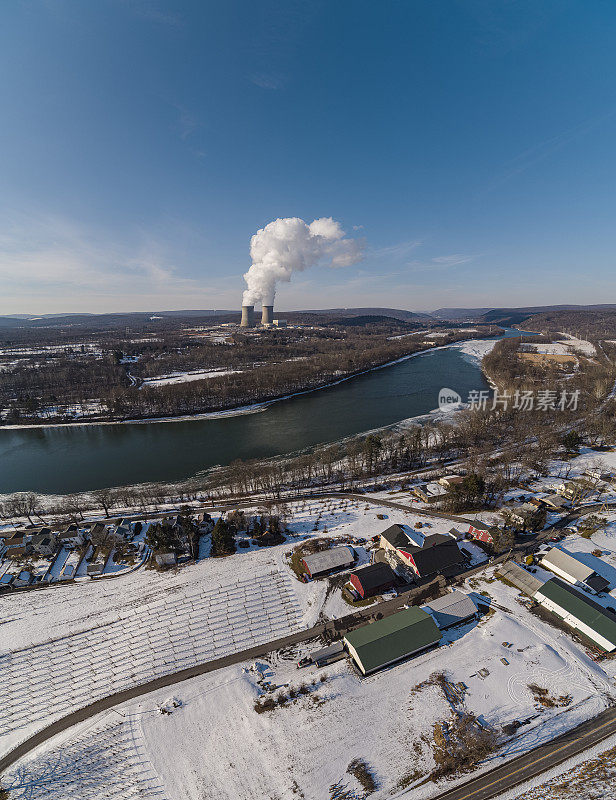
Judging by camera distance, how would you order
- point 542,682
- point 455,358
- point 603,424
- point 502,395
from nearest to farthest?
point 542,682
point 603,424
point 502,395
point 455,358

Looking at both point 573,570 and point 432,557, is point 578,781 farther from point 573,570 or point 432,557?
point 573,570

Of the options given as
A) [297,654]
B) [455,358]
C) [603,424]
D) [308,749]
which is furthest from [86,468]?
[455,358]

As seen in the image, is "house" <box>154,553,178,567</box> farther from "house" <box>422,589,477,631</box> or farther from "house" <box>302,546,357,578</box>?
"house" <box>422,589,477,631</box>

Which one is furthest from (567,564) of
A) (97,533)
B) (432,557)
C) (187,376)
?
(187,376)

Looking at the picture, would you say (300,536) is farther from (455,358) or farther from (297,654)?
(455,358)

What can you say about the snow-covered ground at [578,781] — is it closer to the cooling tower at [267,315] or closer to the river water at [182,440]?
the river water at [182,440]

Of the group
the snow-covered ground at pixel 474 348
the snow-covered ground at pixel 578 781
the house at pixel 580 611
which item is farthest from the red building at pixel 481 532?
the snow-covered ground at pixel 474 348
